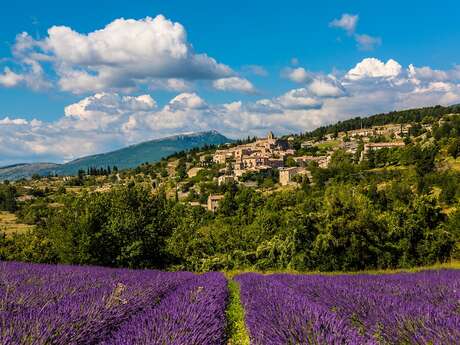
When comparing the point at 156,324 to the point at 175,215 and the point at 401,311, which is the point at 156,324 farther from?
the point at 175,215

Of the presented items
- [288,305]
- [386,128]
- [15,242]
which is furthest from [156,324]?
[386,128]

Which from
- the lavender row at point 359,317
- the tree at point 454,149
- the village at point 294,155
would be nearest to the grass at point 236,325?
the lavender row at point 359,317

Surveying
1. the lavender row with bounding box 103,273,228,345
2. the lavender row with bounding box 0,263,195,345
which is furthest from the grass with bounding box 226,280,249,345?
the lavender row with bounding box 0,263,195,345

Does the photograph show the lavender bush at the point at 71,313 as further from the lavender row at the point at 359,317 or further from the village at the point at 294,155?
the village at the point at 294,155

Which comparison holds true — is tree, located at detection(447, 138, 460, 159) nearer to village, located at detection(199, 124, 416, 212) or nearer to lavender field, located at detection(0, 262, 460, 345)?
village, located at detection(199, 124, 416, 212)

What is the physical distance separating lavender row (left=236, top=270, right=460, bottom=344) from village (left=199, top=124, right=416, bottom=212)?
91515 mm

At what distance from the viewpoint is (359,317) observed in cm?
606

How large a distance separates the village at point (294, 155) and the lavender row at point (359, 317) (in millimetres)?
91515

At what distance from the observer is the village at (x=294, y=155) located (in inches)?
4990

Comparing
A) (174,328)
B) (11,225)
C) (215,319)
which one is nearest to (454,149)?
(11,225)

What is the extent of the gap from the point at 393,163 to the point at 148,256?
93238 mm

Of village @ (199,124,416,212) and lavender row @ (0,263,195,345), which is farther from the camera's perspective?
village @ (199,124,416,212)

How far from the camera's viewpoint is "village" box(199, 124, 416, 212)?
416 feet

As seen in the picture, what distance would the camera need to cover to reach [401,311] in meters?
5.32
